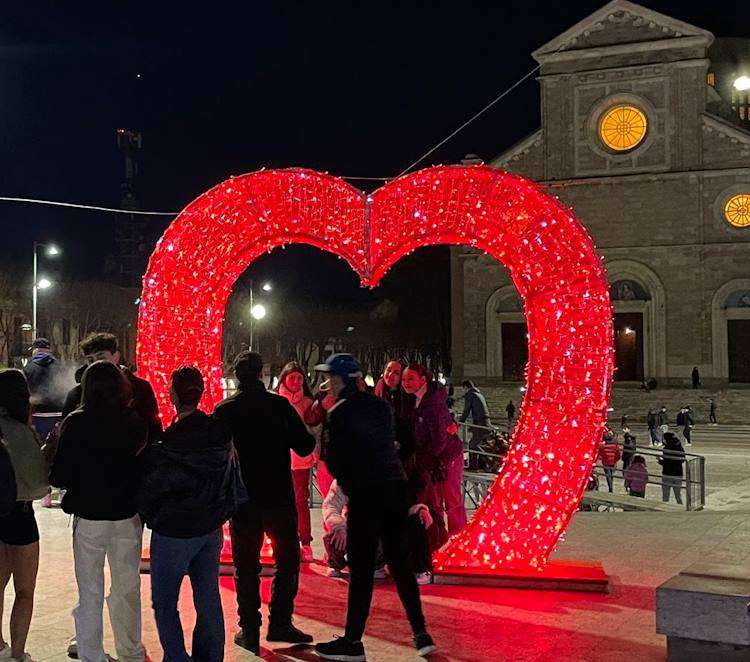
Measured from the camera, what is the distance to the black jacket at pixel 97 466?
16.1ft

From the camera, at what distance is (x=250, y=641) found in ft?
18.5

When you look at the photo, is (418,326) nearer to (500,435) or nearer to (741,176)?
(741,176)

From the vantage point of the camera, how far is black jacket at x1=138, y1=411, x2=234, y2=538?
4.82 meters

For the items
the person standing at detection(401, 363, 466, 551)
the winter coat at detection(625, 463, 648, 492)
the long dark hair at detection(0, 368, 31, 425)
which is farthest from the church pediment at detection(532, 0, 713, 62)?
the long dark hair at detection(0, 368, 31, 425)

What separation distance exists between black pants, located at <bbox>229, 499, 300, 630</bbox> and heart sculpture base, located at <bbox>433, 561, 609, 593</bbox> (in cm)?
169

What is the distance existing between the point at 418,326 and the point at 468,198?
47740 mm

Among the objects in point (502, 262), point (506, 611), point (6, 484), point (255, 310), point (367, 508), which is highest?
point (255, 310)

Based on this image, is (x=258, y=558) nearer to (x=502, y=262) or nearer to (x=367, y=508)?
(x=367, y=508)

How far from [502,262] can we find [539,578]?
7.68 ft

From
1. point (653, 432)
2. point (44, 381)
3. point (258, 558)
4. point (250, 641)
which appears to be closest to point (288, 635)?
point (250, 641)

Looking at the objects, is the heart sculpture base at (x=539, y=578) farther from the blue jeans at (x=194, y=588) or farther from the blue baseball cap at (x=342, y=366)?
the blue jeans at (x=194, y=588)

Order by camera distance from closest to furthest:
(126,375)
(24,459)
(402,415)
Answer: (24,459) → (126,375) → (402,415)

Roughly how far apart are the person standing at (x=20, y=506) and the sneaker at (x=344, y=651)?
1.62 metres

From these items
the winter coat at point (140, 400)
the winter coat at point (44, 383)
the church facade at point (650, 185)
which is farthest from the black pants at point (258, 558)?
the church facade at point (650, 185)
